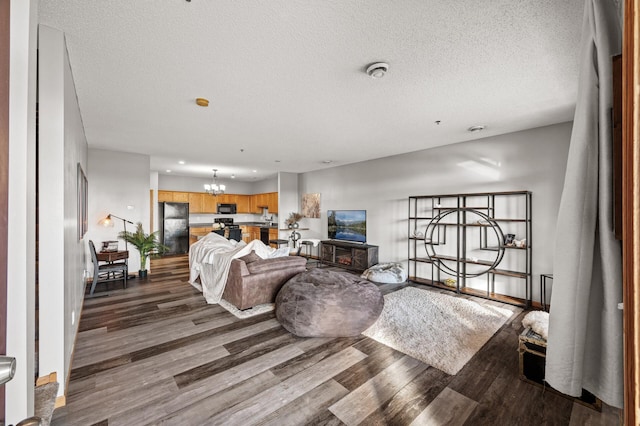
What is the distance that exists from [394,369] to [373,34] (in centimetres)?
269

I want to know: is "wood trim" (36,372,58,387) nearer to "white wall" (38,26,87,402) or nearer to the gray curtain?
"white wall" (38,26,87,402)

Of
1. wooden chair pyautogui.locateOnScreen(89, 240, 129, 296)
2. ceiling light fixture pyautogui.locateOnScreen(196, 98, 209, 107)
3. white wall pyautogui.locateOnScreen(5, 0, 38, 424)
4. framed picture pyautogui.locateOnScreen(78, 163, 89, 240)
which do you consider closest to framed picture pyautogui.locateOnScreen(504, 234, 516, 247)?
ceiling light fixture pyautogui.locateOnScreen(196, 98, 209, 107)

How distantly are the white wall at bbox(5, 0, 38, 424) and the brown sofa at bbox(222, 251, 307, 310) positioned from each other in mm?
2904

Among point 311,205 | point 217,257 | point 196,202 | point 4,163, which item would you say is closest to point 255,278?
point 217,257

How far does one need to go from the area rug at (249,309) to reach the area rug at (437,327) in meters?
1.44

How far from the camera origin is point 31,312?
2.51 feet

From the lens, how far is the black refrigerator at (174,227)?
790cm

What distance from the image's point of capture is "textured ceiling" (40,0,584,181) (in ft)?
5.53

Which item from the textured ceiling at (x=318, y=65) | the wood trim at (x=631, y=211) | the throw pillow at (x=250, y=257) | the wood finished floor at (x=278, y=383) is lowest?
the wood finished floor at (x=278, y=383)

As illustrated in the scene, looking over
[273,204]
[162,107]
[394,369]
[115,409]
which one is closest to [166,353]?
[115,409]

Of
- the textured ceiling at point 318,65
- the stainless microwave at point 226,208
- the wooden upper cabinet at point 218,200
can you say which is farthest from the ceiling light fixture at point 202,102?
the stainless microwave at point 226,208

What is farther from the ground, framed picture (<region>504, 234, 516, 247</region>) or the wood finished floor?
framed picture (<region>504, 234, 516, 247</region>)

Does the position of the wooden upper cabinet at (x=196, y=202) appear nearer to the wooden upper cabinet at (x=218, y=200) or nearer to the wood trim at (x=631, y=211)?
the wooden upper cabinet at (x=218, y=200)

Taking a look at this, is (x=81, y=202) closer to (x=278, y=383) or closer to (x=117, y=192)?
(x=117, y=192)
